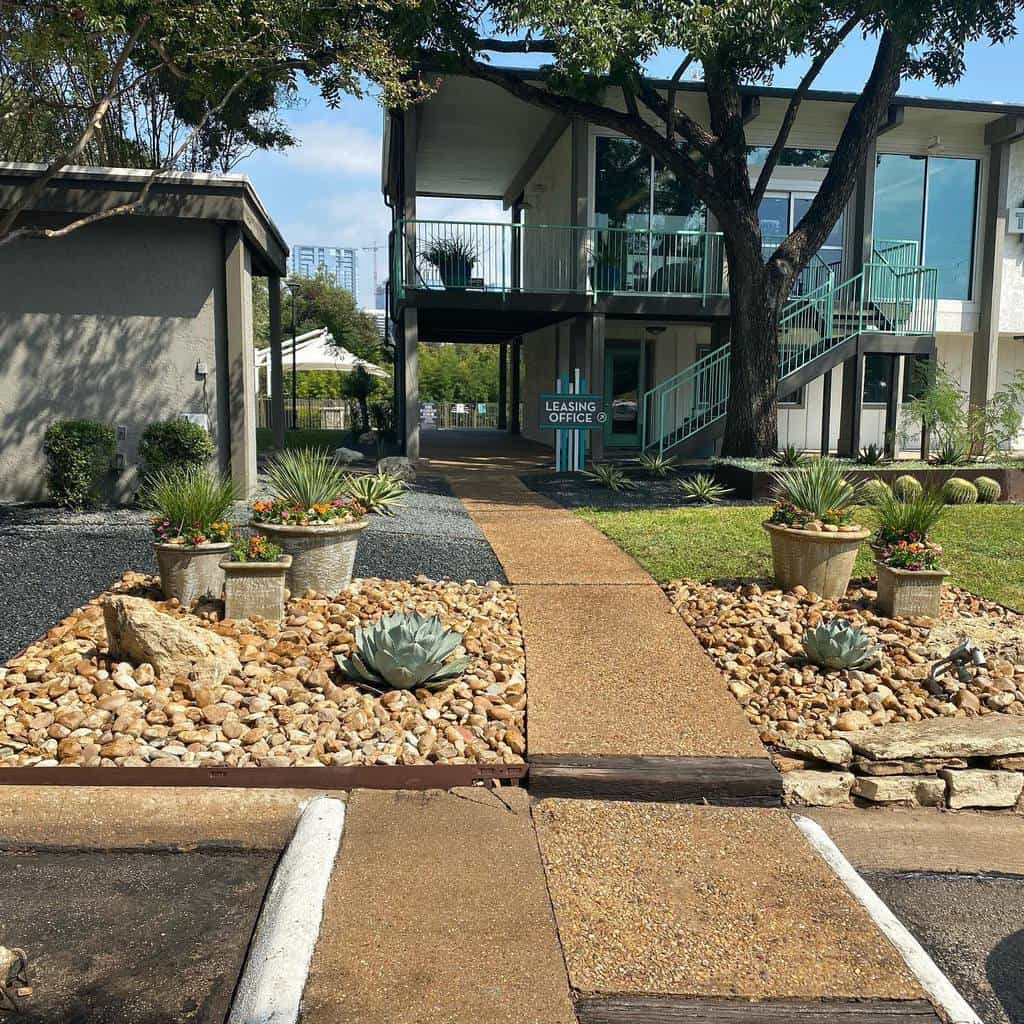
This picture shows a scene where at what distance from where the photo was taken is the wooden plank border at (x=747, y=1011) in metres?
2.74

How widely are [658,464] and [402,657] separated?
8.83 metres

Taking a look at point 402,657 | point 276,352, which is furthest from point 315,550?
point 276,352

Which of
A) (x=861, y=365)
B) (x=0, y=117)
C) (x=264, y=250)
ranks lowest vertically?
(x=861, y=365)

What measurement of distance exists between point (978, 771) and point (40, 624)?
554 centimetres

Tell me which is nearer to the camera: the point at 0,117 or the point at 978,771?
the point at 978,771

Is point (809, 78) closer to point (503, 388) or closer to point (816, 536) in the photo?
point (816, 536)

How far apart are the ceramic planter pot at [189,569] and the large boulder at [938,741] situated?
4.10 meters

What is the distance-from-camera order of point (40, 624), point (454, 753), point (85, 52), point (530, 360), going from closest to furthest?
point (454, 753) → point (40, 624) → point (85, 52) → point (530, 360)

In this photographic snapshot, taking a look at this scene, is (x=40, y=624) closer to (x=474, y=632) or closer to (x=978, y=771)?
(x=474, y=632)

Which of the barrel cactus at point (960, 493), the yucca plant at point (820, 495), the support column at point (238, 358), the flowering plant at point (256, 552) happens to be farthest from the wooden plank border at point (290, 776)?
the barrel cactus at point (960, 493)

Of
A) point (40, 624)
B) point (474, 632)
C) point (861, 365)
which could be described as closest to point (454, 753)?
point (474, 632)

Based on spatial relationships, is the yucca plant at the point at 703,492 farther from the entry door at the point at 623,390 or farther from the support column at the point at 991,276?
the support column at the point at 991,276

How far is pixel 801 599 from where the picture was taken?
22.2 ft

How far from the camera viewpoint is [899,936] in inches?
125
